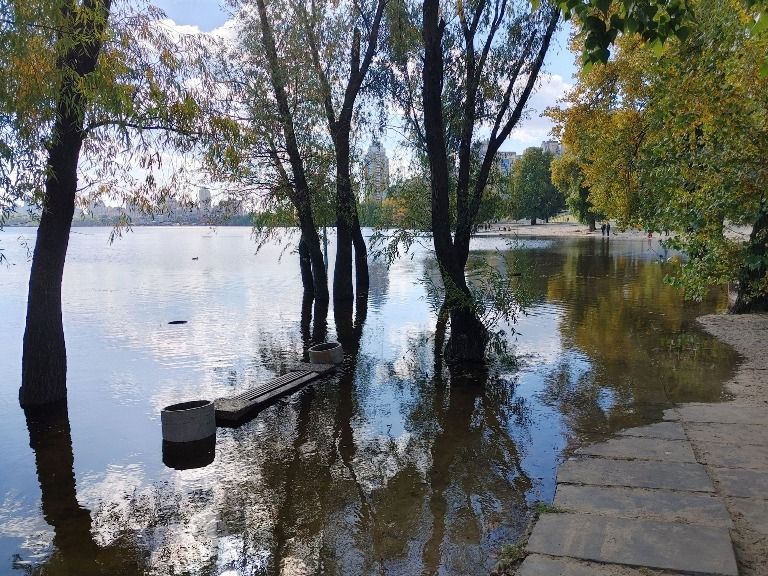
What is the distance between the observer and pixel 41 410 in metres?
10.0

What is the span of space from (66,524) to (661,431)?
6996 mm

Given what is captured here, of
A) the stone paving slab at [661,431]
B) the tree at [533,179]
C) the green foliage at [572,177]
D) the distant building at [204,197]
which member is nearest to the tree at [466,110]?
the stone paving slab at [661,431]

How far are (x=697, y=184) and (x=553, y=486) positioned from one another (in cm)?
683

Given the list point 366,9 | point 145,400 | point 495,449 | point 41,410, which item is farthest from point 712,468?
point 366,9

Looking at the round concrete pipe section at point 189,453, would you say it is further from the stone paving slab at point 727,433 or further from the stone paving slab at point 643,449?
the stone paving slab at point 727,433

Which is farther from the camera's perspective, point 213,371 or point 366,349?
point 366,349

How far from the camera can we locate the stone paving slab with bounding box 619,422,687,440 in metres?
7.71

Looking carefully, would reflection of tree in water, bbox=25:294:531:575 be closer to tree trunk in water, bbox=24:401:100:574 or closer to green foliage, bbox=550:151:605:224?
tree trunk in water, bbox=24:401:100:574

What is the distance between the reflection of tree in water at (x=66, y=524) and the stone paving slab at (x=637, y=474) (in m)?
4.38

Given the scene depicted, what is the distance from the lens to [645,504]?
18.7 ft

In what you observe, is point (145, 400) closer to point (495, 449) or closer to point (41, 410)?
point (41, 410)

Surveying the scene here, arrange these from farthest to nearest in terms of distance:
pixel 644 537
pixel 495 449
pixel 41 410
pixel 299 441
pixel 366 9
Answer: pixel 366 9
pixel 41 410
pixel 299 441
pixel 495 449
pixel 644 537

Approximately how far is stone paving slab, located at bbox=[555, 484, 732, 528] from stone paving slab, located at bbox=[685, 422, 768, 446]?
189 cm

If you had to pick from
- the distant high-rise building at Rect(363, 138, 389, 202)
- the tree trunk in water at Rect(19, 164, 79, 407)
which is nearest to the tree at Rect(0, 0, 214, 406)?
the tree trunk in water at Rect(19, 164, 79, 407)
